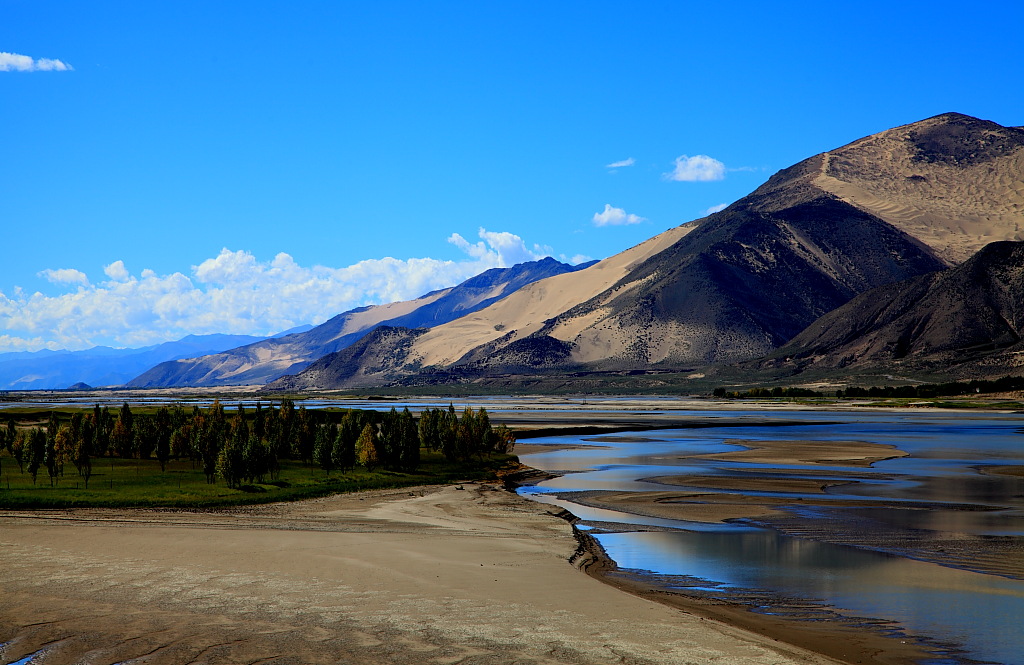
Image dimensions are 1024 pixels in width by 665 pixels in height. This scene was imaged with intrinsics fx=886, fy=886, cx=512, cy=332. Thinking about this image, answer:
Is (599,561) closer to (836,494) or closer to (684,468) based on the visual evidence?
(836,494)

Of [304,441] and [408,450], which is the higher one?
[304,441]

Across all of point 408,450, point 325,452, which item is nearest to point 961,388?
point 408,450

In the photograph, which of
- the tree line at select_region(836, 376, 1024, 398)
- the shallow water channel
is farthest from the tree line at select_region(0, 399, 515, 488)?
the tree line at select_region(836, 376, 1024, 398)

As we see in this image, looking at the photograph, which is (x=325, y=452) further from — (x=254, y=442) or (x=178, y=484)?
(x=178, y=484)

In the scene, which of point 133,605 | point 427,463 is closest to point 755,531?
point 133,605

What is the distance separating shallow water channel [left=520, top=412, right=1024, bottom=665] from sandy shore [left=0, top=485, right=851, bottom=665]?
3880mm

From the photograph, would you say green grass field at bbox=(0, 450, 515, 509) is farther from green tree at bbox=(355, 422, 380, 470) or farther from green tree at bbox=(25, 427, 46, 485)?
green tree at bbox=(25, 427, 46, 485)

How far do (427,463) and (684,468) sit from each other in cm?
1963

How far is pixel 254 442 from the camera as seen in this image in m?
52.6

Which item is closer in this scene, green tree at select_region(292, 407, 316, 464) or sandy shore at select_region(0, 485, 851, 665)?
sandy shore at select_region(0, 485, 851, 665)

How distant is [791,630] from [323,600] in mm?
12470

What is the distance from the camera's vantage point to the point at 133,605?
2373cm

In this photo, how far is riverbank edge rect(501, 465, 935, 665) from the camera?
797 inches

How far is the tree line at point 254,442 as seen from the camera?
52.1 m
